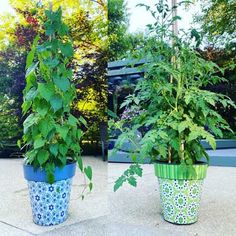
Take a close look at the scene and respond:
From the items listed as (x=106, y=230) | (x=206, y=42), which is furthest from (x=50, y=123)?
(x=206, y=42)

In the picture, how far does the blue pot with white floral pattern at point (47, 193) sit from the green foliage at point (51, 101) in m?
0.04

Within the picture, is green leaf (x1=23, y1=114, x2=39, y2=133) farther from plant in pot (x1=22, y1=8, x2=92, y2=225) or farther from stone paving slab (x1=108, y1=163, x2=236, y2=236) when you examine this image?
stone paving slab (x1=108, y1=163, x2=236, y2=236)

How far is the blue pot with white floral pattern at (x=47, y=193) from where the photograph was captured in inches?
66.6

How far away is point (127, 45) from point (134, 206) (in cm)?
102

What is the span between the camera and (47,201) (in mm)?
1712

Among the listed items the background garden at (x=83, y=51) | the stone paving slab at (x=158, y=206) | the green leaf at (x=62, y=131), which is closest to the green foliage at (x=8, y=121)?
the background garden at (x=83, y=51)

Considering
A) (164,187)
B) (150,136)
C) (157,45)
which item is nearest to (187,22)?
(157,45)

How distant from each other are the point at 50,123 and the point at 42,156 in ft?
0.57

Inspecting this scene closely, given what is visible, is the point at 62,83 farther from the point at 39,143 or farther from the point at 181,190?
the point at 181,190

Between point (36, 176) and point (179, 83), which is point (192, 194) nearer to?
point (179, 83)

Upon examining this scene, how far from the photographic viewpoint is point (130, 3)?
6.08 ft

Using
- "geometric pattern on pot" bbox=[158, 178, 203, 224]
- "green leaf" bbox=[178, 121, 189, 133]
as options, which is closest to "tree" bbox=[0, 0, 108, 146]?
"green leaf" bbox=[178, 121, 189, 133]

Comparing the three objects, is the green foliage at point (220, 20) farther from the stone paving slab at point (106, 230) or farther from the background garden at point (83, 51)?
the stone paving slab at point (106, 230)

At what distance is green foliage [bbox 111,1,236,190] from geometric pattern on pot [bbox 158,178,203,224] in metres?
Result: 0.11
